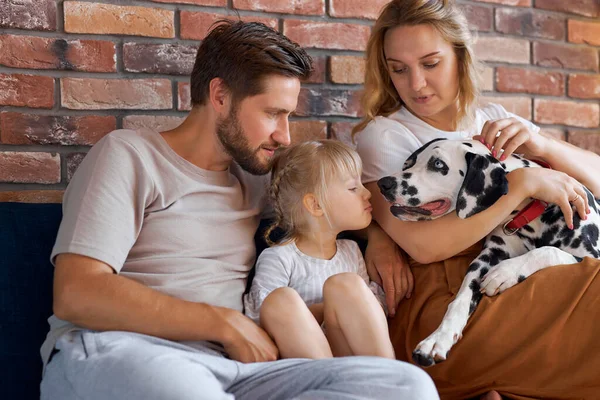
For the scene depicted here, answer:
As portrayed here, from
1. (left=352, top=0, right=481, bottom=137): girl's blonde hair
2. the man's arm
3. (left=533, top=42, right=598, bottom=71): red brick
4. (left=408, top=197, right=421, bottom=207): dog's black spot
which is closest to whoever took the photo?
Result: the man's arm

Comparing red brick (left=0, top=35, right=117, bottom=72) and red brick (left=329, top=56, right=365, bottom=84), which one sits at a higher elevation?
red brick (left=0, top=35, right=117, bottom=72)

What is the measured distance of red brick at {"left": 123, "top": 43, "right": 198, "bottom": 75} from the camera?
7.12 ft

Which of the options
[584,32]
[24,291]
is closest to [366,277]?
[24,291]

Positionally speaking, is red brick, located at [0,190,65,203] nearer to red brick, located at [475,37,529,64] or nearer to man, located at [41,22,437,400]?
man, located at [41,22,437,400]

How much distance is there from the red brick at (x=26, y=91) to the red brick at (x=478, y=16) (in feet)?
4.93

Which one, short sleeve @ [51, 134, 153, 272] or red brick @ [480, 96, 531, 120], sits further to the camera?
red brick @ [480, 96, 531, 120]

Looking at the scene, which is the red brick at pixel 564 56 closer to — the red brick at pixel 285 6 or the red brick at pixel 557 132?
the red brick at pixel 557 132

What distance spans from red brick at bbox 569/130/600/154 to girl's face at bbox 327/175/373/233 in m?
1.33

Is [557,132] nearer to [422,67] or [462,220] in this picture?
[422,67]

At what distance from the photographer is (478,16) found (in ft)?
8.83

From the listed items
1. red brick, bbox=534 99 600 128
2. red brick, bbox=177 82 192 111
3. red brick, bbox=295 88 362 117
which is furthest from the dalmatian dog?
red brick, bbox=534 99 600 128

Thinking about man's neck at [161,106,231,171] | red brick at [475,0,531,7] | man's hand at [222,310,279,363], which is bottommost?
man's hand at [222,310,279,363]

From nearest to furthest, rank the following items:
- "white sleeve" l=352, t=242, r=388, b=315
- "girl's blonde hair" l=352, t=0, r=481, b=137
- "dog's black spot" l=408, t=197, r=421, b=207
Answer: "dog's black spot" l=408, t=197, r=421, b=207 → "white sleeve" l=352, t=242, r=388, b=315 → "girl's blonde hair" l=352, t=0, r=481, b=137

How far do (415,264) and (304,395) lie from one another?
2.46 ft
